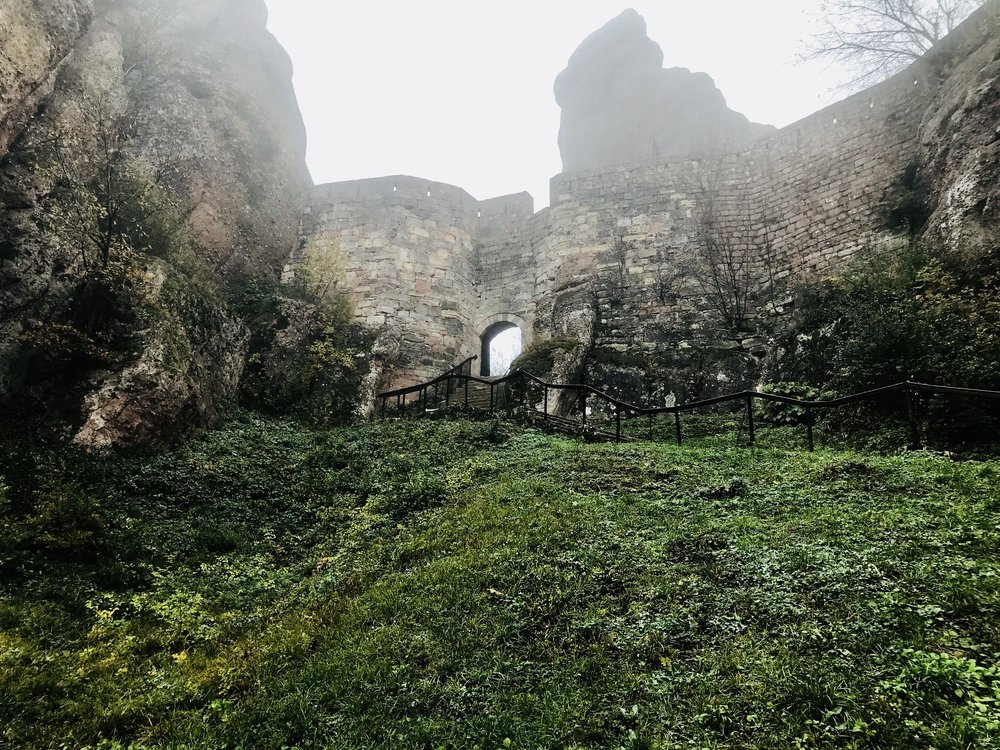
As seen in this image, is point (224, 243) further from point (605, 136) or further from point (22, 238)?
point (605, 136)

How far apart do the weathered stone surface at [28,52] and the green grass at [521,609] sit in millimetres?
5222

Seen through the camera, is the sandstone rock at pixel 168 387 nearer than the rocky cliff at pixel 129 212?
A: Yes

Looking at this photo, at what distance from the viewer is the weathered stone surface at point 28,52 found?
834 centimetres

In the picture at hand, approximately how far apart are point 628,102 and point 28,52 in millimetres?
30283

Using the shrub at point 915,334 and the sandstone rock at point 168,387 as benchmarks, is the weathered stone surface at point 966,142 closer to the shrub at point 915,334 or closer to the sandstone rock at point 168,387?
the shrub at point 915,334

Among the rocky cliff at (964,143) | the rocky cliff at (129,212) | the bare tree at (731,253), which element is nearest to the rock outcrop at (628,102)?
the bare tree at (731,253)

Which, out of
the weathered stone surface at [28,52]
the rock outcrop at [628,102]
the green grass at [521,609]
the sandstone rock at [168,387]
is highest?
the rock outcrop at [628,102]

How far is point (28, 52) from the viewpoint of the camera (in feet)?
28.6

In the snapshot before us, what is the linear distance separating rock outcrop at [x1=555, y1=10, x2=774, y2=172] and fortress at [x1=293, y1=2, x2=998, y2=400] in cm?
1501

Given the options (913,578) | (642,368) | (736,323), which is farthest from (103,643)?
(736,323)

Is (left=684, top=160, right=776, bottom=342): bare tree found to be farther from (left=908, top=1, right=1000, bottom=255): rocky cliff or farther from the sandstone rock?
Result: the sandstone rock

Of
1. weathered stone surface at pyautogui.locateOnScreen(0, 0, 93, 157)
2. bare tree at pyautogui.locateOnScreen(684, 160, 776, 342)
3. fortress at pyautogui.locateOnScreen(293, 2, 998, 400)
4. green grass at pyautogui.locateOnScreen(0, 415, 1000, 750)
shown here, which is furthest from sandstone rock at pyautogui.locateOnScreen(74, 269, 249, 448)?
bare tree at pyautogui.locateOnScreen(684, 160, 776, 342)

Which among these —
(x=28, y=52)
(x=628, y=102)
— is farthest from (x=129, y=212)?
(x=628, y=102)

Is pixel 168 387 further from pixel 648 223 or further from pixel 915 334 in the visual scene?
pixel 648 223
